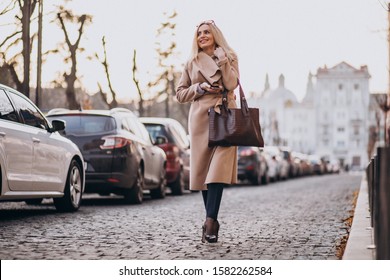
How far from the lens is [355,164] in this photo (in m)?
147

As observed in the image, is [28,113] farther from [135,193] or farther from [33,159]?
[135,193]

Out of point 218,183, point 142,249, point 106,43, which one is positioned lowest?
point 142,249

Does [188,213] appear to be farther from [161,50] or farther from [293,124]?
[293,124]

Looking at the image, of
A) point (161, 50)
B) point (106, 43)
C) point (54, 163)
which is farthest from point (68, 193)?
point (161, 50)

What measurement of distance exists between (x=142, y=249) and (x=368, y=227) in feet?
8.18

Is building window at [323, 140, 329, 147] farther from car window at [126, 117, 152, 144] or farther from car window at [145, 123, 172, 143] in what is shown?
car window at [126, 117, 152, 144]

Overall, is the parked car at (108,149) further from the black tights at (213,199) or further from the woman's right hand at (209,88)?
the woman's right hand at (209,88)

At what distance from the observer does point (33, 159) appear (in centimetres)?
1023

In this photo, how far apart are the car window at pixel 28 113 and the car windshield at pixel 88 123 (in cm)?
243

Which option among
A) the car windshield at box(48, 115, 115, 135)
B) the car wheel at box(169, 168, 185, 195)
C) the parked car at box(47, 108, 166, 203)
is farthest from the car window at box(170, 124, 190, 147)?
the car windshield at box(48, 115, 115, 135)

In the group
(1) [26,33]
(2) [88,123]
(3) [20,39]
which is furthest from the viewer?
(3) [20,39]

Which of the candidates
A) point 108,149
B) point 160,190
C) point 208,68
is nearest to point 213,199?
point 208,68

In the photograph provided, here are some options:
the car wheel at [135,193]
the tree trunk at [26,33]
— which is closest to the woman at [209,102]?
the car wheel at [135,193]

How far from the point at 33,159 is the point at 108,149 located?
3.02 meters
